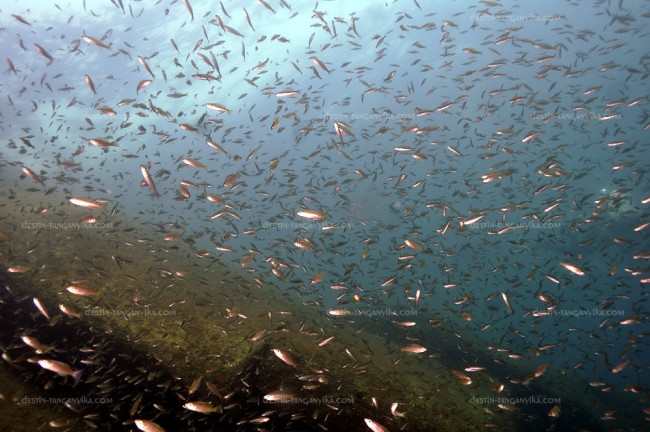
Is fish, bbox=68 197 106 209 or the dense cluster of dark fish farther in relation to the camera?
the dense cluster of dark fish

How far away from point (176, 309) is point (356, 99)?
164 ft

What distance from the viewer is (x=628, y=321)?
9.00 m

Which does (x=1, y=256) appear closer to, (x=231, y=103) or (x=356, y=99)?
(x=231, y=103)

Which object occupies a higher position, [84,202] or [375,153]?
[84,202]

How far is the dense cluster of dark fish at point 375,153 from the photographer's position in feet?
29.9

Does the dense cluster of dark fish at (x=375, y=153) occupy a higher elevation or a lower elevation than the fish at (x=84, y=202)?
lower

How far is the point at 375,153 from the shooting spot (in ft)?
53.3

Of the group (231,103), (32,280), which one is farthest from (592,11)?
(32,280)

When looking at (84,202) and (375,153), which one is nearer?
(84,202)

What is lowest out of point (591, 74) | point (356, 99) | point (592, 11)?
point (356, 99)

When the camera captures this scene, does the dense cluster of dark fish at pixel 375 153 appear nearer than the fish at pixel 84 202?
No

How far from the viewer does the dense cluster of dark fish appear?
9117 millimetres

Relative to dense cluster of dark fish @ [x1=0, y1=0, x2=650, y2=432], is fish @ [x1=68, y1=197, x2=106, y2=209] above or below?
above

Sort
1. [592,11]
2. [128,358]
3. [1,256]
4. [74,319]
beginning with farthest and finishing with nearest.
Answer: [592,11] < [1,256] < [74,319] < [128,358]
